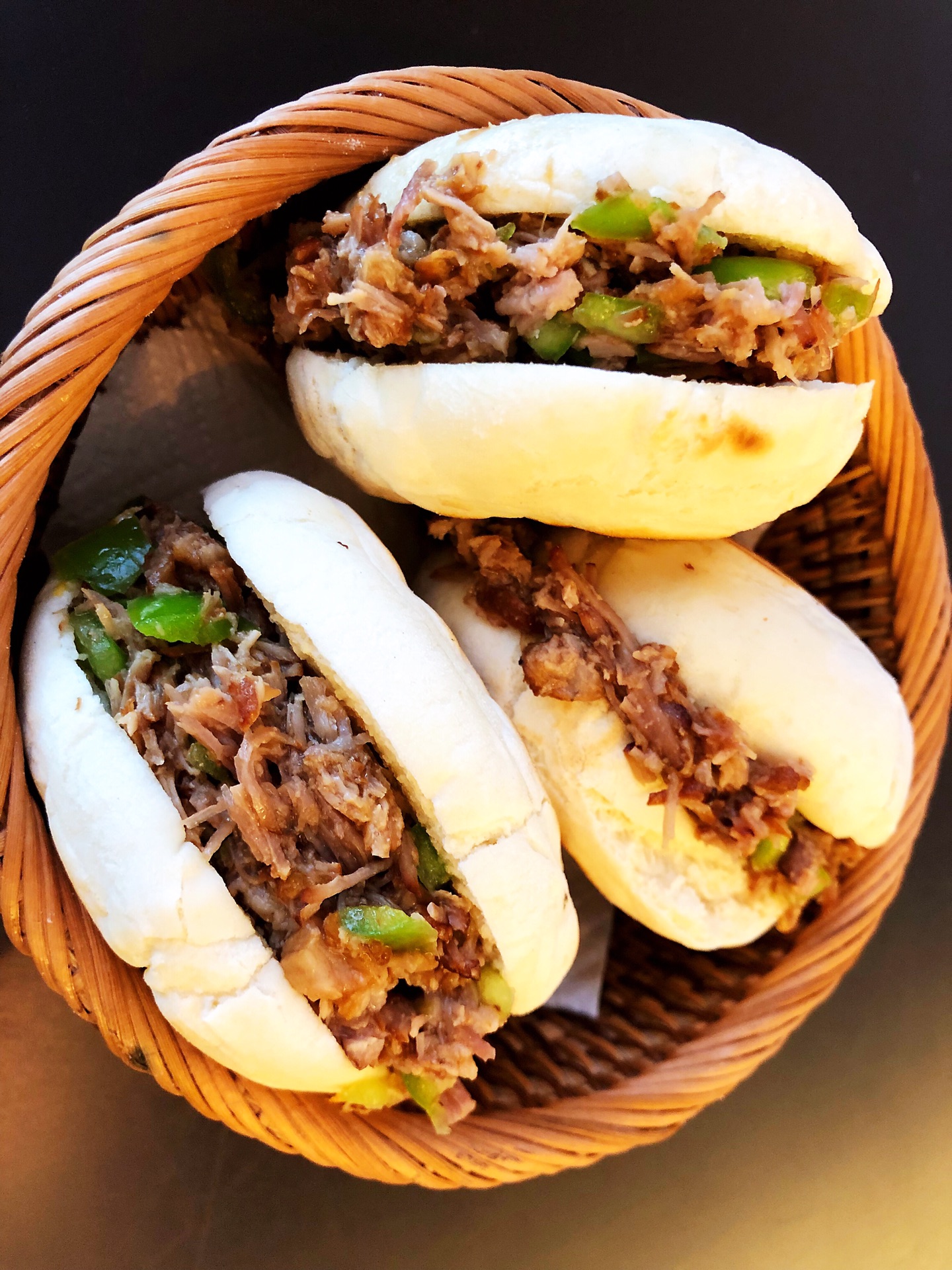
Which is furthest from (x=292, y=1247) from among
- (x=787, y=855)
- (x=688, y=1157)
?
(x=787, y=855)

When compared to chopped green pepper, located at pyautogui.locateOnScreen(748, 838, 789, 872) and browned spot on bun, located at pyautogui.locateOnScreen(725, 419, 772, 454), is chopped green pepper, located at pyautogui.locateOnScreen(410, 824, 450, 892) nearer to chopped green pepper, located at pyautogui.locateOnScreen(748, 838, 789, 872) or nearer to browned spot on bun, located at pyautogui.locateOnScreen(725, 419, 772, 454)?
chopped green pepper, located at pyautogui.locateOnScreen(748, 838, 789, 872)

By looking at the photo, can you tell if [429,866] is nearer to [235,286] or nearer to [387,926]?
[387,926]

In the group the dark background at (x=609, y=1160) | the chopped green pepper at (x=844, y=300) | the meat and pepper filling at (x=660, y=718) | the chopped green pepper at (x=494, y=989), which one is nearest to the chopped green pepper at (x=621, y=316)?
the chopped green pepper at (x=844, y=300)

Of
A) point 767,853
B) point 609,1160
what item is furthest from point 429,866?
point 609,1160

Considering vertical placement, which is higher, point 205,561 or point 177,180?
point 177,180

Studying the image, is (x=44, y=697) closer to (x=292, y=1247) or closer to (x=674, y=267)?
(x=674, y=267)

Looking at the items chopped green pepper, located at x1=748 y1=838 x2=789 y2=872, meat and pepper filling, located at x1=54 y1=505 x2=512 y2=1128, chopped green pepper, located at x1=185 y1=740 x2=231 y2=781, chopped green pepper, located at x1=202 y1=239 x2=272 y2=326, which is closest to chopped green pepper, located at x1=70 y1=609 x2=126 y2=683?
meat and pepper filling, located at x1=54 y1=505 x2=512 y2=1128

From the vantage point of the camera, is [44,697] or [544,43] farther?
[544,43]

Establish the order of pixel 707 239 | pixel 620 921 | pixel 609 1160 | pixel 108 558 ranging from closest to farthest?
pixel 707 239, pixel 108 558, pixel 620 921, pixel 609 1160
